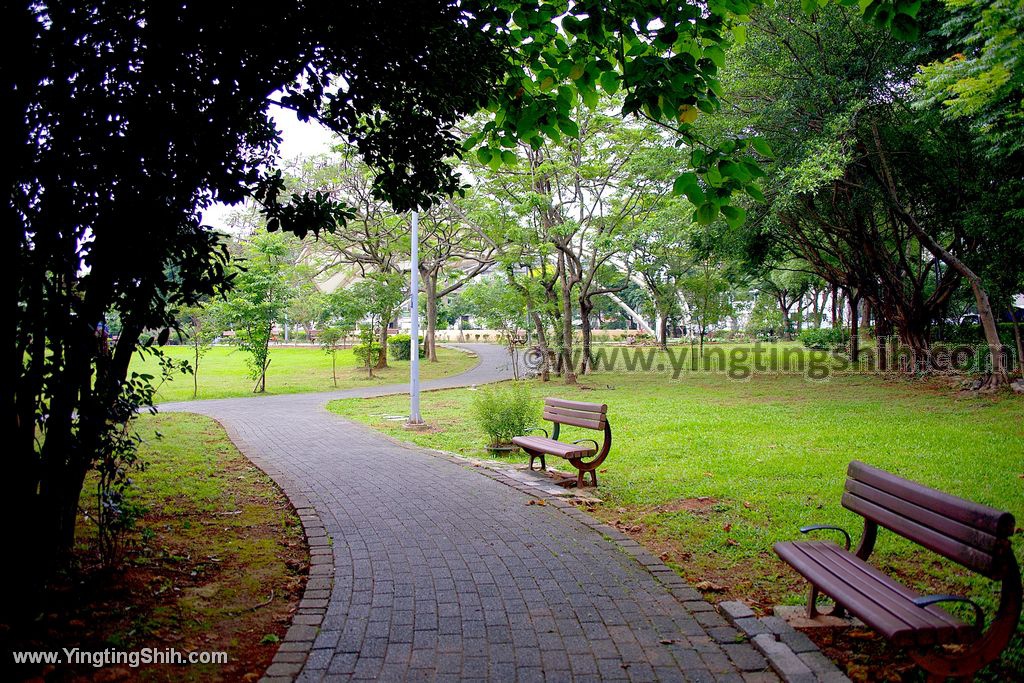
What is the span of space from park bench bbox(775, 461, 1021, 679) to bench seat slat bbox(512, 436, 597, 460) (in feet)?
10.3

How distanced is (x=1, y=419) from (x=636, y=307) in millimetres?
63039

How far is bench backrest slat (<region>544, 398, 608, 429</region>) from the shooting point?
23.5 ft

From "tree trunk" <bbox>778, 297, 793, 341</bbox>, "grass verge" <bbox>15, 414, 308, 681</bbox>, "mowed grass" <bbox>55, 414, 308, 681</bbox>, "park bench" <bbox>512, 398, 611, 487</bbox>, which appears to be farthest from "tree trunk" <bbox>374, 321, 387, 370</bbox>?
"tree trunk" <bbox>778, 297, 793, 341</bbox>

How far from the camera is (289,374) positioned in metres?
27.4

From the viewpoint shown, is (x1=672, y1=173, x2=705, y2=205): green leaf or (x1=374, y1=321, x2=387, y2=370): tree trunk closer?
(x1=672, y1=173, x2=705, y2=205): green leaf

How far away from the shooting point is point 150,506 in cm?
609

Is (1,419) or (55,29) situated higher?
(55,29)

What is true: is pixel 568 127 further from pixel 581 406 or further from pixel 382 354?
pixel 382 354

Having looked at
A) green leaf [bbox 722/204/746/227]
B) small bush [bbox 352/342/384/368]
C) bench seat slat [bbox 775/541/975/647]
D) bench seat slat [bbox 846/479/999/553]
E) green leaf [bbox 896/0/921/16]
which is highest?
green leaf [bbox 896/0/921/16]

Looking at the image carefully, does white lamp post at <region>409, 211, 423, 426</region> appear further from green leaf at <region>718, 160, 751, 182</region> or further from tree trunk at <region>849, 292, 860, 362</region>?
tree trunk at <region>849, 292, 860, 362</region>

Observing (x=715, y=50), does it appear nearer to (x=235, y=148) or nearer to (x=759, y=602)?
(x=235, y=148)

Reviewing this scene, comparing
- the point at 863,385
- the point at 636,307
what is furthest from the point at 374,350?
the point at 636,307

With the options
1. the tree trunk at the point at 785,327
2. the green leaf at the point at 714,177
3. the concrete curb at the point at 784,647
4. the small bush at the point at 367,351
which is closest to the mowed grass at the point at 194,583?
the concrete curb at the point at 784,647

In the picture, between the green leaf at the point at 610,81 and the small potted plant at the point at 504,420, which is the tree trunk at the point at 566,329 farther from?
the green leaf at the point at 610,81
